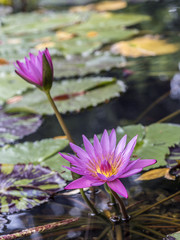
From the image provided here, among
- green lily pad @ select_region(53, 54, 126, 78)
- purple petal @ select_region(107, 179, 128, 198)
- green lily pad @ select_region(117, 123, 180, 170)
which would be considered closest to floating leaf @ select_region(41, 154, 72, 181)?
green lily pad @ select_region(117, 123, 180, 170)

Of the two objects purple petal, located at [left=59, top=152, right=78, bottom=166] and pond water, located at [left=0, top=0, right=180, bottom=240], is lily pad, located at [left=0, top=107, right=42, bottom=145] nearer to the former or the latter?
pond water, located at [left=0, top=0, right=180, bottom=240]

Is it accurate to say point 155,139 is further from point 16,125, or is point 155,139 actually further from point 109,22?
point 109,22

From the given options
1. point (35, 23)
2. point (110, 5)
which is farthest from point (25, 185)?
point (110, 5)

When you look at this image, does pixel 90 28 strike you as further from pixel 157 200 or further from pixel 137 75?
pixel 157 200

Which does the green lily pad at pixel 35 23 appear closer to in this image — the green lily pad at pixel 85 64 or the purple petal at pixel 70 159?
the green lily pad at pixel 85 64

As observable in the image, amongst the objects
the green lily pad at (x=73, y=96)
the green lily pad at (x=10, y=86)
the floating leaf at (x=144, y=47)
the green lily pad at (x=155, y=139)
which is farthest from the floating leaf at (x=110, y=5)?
the green lily pad at (x=155, y=139)
